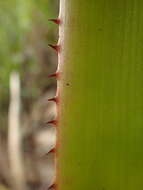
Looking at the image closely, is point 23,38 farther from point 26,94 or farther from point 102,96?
point 102,96

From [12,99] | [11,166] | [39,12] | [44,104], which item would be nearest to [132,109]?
[11,166]

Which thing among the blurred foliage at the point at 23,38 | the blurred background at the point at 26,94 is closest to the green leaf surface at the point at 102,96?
the blurred background at the point at 26,94

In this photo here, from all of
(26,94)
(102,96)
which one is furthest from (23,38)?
(102,96)

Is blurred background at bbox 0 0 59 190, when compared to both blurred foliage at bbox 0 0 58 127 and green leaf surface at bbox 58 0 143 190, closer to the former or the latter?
blurred foliage at bbox 0 0 58 127

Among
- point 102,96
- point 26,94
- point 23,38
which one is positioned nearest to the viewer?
point 102,96

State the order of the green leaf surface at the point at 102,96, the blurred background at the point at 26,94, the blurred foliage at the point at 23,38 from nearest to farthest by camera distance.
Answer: the green leaf surface at the point at 102,96, the blurred background at the point at 26,94, the blurred foliage at the point at 23,38

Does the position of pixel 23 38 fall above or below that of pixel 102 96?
above

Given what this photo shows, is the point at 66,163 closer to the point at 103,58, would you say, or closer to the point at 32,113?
the point at 103,58

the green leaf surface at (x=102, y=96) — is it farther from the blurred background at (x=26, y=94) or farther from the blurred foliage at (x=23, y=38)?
the blurred foliage at (x=23, y=38)
